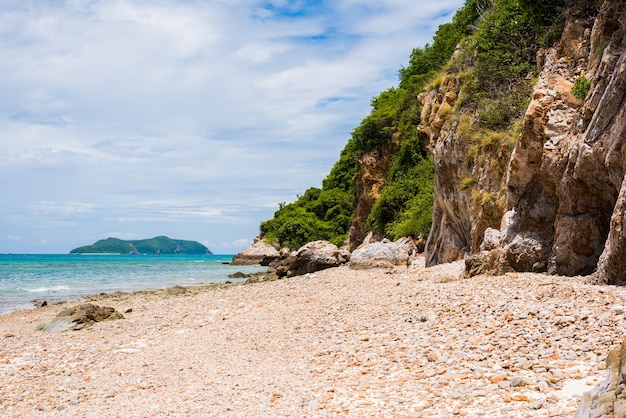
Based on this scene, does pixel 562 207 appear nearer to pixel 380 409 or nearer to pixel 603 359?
pixel 603 359

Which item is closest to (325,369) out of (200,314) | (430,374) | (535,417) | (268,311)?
(430,374)

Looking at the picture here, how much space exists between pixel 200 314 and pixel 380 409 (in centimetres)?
1022

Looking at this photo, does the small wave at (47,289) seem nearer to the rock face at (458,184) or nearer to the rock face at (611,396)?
the rock face at (458,184)

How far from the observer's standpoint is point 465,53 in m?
20.1

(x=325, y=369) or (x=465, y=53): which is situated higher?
(x=465, y=53)

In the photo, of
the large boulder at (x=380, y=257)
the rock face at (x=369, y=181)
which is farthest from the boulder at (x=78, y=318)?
the rock face at (x=369, y=181)

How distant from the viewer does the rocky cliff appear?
31.2 feet

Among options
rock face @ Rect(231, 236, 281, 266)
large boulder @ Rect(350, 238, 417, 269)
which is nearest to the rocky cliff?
large boulder @ Rect(350, 238, 417, 269)

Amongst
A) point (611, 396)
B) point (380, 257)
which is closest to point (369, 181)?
point (380, 257)

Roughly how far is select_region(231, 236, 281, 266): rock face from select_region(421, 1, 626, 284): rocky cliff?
2009 inches

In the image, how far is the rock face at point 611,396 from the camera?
3404 mm

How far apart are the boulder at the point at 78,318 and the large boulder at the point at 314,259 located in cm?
1456

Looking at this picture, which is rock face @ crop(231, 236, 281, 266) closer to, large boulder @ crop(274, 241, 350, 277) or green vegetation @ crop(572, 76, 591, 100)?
large boulder @ crop(274, 241, 350, 277)

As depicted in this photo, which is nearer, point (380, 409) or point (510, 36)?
point (380, 409)
